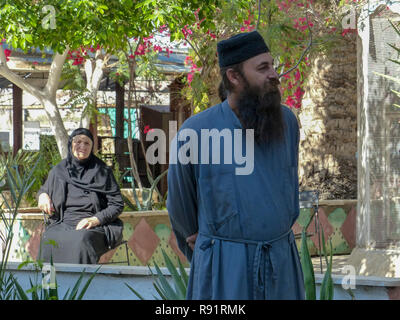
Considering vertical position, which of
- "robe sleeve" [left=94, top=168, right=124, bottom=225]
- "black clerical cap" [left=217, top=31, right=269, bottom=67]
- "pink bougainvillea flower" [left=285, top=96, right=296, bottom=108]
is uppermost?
"pink bougainvillea flower" [left=285, top=96, right=296, bottom=108]

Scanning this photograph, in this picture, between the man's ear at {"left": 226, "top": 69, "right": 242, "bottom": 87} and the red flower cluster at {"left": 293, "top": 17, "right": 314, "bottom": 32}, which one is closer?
the man's ear at {"left": 226, "top": 69, "right": 242, "bottom": 87}

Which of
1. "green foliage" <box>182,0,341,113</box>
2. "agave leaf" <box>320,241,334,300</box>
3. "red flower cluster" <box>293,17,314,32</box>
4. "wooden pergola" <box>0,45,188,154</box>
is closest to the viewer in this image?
"agave leaf" <box>320,241,334,300</box>

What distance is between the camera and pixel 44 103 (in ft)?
27.7

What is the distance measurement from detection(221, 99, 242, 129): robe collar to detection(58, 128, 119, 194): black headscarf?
354 centimetres

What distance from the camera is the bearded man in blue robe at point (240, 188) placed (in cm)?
264

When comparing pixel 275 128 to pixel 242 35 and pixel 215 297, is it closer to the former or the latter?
pixel 242 35

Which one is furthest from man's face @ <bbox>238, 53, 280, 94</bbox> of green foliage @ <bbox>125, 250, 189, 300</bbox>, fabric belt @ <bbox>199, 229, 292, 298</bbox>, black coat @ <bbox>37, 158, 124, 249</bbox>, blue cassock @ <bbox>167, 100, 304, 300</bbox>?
black coat @ <bbox>37, 158, 124, 249</bbox>

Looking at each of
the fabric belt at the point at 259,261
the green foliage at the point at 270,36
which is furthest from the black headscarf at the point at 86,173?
the fabric belt at the point at 259,261

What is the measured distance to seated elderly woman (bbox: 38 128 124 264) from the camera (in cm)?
593

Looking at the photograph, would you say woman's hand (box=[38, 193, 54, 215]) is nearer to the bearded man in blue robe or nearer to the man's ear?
the bearded man in blue robe

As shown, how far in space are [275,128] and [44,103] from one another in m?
6.06

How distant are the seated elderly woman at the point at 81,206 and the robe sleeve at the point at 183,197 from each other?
3168mm

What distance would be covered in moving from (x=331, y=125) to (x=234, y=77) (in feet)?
23.3
